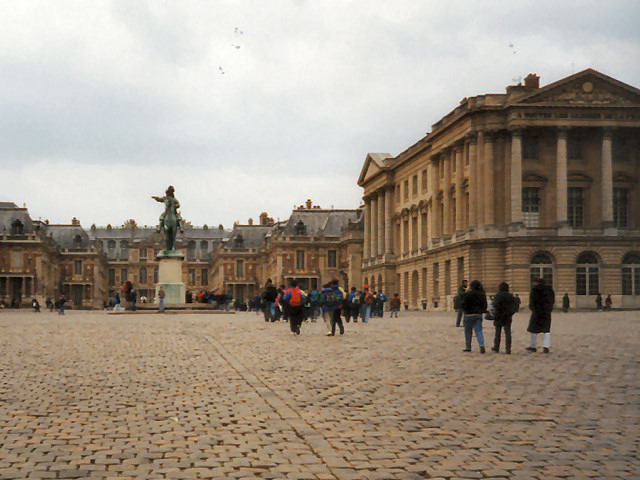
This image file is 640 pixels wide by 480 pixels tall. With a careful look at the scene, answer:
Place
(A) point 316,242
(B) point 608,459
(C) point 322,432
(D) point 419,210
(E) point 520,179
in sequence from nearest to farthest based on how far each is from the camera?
1. (B) point 608,459
2. (C) point 322,432
3. (E) point 520,179
4. (D) point 419,210
5. (A) point 316,242

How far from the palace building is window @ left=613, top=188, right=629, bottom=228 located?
0.07m

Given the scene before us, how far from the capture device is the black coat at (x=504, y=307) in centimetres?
1889

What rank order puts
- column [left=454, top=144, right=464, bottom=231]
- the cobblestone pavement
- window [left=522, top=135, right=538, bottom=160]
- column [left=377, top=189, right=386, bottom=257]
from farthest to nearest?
column [left=377, top=189, right=386, bottom=257]
column [left=454, top=144, right=464, bottom=231]
window [left=522, top=135, right=538, bottom=160]
the cobblestone pavement

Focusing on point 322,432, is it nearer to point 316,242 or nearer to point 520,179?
point 520,179

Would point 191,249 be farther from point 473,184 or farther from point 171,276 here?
point 171,276

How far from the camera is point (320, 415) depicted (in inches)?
393

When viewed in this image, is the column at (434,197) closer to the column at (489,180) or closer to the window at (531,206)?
the column at (489,180)

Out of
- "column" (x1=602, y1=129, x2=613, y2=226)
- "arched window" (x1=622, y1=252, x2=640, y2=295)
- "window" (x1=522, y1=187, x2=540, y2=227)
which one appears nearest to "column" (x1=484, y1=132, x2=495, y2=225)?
"window" (x1=522, y1=187, x2=540, y2=227)

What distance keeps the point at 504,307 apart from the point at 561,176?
4409cm

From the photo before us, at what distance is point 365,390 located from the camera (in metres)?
12.3

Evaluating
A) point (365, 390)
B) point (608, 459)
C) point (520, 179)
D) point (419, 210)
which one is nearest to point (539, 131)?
point (520, 179)

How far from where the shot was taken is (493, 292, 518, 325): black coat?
1889 cm

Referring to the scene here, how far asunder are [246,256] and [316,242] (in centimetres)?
1936

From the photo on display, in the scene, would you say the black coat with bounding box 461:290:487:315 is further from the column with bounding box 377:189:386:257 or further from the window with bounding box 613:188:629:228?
the column with bounding box 377:189:386:257
